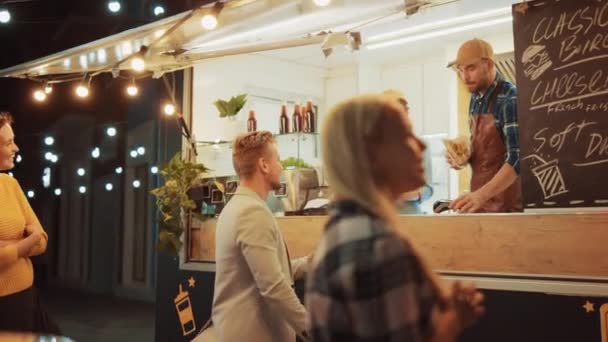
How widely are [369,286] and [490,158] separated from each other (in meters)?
2.50

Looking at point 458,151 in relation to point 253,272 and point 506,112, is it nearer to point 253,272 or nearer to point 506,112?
point 506,112

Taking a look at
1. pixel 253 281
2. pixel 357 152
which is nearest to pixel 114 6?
pixel 253 281

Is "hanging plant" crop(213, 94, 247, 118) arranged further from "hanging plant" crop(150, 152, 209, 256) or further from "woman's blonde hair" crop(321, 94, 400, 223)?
"woman's blonde hair" crop(321, 94, 400, 223)

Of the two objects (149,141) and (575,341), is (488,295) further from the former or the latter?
(149,141)

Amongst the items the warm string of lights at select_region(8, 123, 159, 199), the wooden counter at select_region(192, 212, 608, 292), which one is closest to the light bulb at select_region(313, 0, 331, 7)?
the wooden counter at select_region(192, 212, 608, 292)

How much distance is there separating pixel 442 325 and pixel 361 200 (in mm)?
305

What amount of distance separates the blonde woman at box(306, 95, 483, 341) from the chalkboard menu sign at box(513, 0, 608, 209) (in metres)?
1.88

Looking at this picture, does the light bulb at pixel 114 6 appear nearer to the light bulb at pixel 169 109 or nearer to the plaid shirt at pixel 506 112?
the light bulb at pixel 169 109

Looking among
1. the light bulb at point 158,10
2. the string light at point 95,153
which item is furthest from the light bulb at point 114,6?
the string light at point 95,153

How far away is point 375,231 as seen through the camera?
3.88ft

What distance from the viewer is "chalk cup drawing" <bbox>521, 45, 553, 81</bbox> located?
9.95 ft

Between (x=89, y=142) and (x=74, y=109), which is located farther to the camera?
(x=89, y=142)

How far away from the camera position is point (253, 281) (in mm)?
2520

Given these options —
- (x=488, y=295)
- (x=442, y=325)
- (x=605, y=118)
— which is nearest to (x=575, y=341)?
(x=488, y=295)
